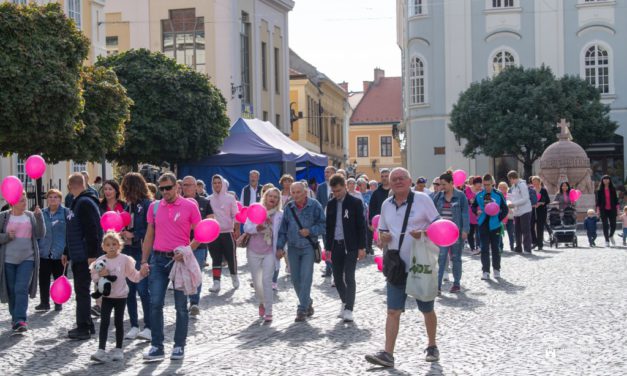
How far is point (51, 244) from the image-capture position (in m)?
13.1

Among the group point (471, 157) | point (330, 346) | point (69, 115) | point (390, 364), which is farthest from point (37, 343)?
point (471, 157)

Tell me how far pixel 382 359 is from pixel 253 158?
22.2m

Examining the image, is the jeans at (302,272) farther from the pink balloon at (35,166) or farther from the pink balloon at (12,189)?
the pink balloon at (35,166)

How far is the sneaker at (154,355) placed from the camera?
925 cm

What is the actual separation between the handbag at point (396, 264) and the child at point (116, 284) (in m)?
2.25

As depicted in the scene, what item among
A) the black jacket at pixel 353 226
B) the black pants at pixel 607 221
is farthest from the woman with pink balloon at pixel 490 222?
the black pants at pixel 607 221

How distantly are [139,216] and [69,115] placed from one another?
13.8 meters

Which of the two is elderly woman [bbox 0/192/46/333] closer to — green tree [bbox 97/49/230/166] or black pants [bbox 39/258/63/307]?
black pants [bbox 39/258/63/307]

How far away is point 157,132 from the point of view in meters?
33.5

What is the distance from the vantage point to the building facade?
5547cm

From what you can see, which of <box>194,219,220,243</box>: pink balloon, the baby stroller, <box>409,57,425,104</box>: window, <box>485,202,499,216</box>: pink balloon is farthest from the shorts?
<box>409,57,425,104</box>: window

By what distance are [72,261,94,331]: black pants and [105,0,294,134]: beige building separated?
37.7 metres

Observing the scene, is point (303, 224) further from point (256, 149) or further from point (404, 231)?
point (256, 149)

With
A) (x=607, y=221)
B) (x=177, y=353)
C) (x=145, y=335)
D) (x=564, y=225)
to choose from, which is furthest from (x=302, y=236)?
(x=607, y=221)
